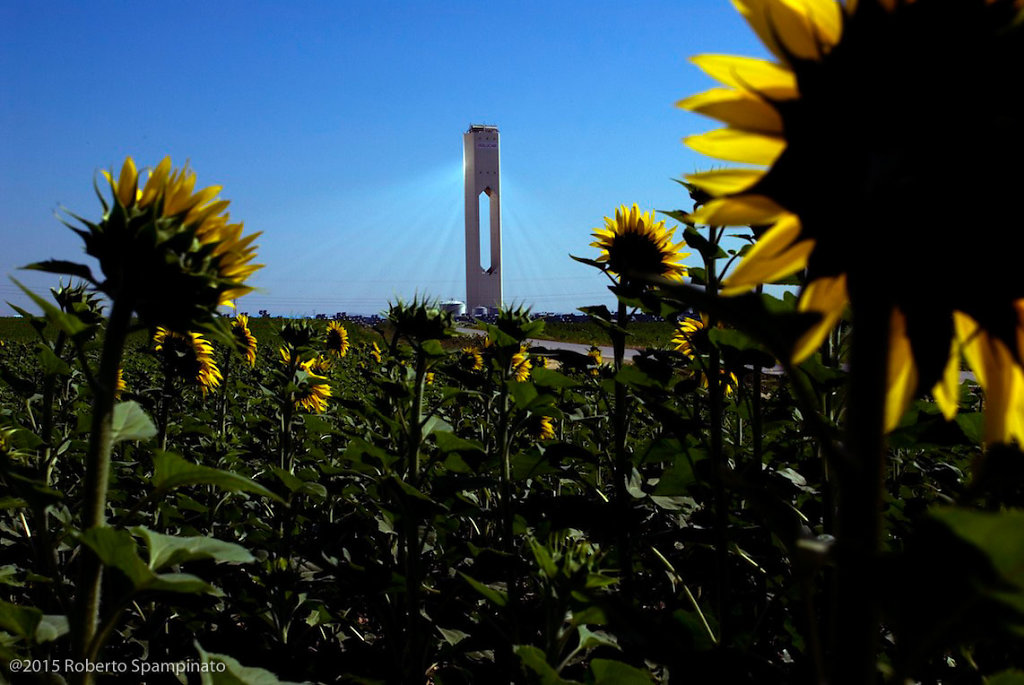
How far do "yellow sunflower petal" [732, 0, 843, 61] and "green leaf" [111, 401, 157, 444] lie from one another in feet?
3.12

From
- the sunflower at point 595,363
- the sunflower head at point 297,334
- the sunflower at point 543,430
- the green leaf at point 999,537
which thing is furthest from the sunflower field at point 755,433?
the sunflower at point 543,430

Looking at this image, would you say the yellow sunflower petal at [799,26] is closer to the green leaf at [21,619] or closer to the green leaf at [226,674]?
the green leaf at [226,674]

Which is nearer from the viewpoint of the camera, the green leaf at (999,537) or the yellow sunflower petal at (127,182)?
the green leaf at (999,537)

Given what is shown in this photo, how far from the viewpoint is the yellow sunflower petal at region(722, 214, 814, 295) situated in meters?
0.56

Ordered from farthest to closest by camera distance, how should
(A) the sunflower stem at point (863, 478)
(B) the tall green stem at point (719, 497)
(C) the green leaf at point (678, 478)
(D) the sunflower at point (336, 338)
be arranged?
(D) the sunflower at point (336, 338) → (C) the green leaf at point (678, 478) → (B) the tall green stem at point (719, 497) → (A) the sunflower stem at point (863, 478)

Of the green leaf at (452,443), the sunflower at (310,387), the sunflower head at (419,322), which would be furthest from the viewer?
the sunflower at (310,387)

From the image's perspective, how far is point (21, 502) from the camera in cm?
126

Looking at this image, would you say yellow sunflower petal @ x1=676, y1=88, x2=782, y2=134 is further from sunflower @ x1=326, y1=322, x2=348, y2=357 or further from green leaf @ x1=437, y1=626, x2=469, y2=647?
sunflower @ x1=326, y1=322, x2=348, y2=357

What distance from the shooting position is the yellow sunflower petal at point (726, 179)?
1.89 feet

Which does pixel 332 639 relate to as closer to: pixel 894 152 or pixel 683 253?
pixel 683 253

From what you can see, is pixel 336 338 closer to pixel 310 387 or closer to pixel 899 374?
pixel 310 387

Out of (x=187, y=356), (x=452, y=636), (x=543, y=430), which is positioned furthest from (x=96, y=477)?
(x=543, y=430)

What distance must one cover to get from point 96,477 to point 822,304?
0.96 meters

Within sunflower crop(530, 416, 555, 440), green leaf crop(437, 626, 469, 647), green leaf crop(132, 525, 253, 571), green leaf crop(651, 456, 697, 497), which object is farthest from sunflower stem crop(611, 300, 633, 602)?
sunflower crop(530, 416, 555, 440)
